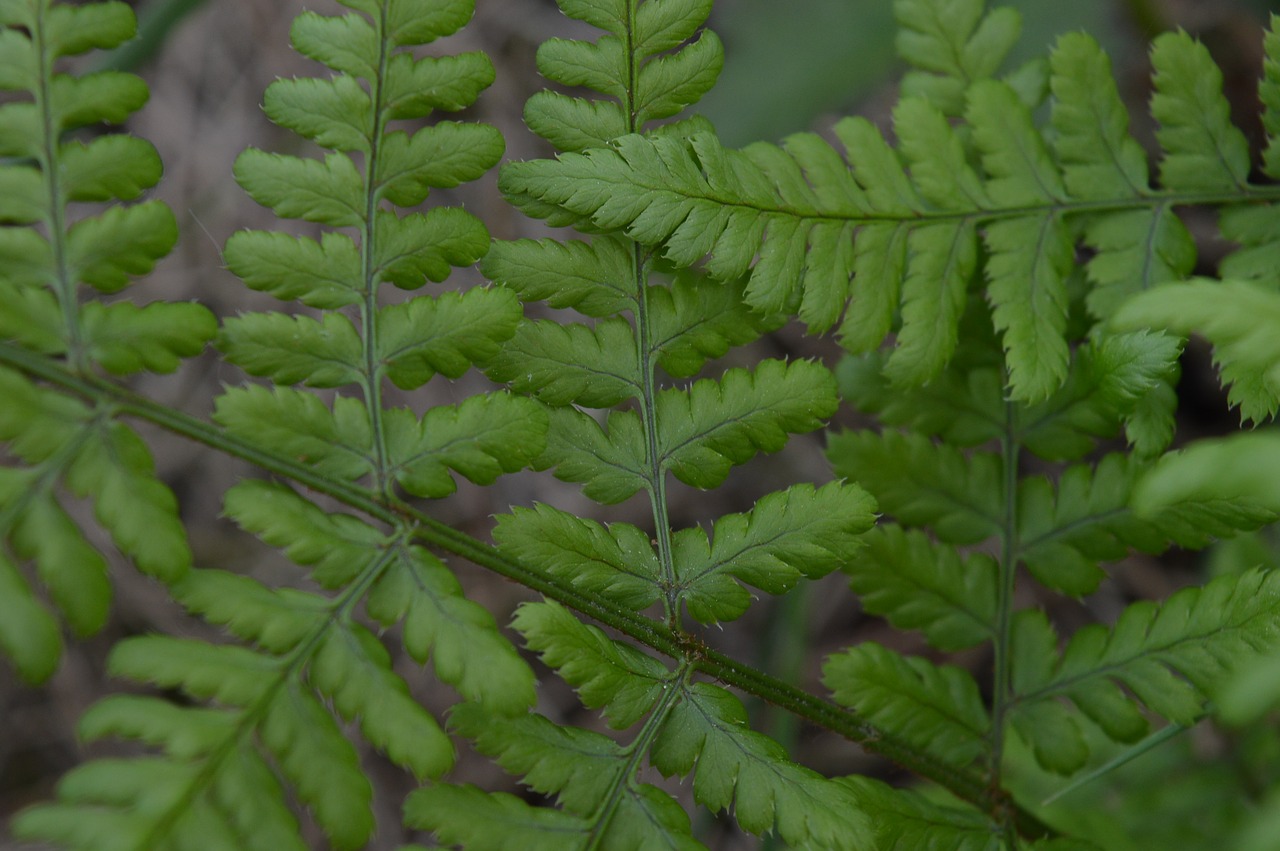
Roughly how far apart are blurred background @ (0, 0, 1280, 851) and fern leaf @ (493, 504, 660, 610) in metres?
1.10

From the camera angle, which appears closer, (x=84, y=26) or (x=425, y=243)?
(x=84, y=26)

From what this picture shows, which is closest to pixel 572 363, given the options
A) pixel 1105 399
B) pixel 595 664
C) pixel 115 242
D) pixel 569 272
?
pixel 569 272

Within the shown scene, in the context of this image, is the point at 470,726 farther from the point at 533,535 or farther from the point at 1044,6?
the point at 1044,6

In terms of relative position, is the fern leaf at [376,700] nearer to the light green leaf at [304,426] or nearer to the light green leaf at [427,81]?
the light green leaf at [304,426]

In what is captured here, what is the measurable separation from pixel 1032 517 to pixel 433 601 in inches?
55.7

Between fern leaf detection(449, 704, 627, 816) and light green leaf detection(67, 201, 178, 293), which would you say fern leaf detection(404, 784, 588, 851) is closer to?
fern leaf detection(449, 704, 627, 816)

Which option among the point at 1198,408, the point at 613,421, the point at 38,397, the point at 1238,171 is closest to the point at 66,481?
the point at 38,397

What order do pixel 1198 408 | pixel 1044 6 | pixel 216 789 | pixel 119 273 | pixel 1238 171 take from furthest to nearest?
pixel 1198 408, pixel 1044 6, pixel 1238 171, pixel 119 273, pixel 216 789

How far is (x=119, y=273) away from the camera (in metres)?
1.73

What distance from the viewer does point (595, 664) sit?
1.80 metres

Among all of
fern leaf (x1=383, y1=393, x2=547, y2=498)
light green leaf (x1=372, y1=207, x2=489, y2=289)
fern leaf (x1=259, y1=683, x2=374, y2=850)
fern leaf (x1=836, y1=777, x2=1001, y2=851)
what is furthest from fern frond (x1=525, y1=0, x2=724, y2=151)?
fern leaf (x1=836, y1=777, x2=1001, y2=851)

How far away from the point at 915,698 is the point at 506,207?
108 inches

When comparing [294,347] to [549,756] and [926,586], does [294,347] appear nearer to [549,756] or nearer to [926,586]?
[549,756]

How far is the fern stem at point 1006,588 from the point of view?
7.45 feet
